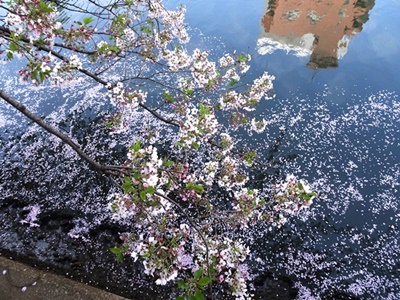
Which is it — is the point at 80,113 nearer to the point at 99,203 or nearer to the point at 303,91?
the point at 99,203

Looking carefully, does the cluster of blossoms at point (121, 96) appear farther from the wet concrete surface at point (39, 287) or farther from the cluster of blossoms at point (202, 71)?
the wet concrete surface at point (39, 287)

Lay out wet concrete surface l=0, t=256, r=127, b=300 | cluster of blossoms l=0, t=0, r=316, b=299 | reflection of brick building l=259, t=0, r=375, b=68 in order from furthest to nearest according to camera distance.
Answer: reflection of brick building l=259, t=0, r=375, b=68 < wet concrete surface l=0, t=256, r=127, b=300 < cluster of blossoms l=0, t=0, r=316, b=299

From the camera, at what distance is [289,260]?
18.6ft

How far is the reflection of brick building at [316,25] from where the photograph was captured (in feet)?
35.3

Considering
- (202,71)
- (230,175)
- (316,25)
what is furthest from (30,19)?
(316,25)

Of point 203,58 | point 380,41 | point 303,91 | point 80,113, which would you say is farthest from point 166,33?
point 380,41

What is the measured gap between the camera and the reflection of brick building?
10758 mm

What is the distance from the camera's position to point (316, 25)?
39.8ft

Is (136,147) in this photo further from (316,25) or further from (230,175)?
(316,25)

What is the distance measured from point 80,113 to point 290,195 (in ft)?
21.4

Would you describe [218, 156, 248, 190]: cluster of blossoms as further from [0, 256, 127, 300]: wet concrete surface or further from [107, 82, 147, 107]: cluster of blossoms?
[0, 256, 127, 300]: wet concrete surface

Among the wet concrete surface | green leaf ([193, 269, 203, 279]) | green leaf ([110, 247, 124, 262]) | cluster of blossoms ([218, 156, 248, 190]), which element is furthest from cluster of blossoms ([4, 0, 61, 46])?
the wet concrete surface

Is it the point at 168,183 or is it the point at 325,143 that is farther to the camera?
the point at 325,143

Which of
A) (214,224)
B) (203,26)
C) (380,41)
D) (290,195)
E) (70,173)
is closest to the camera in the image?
(290,195)
